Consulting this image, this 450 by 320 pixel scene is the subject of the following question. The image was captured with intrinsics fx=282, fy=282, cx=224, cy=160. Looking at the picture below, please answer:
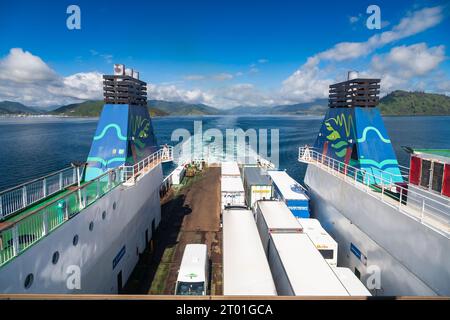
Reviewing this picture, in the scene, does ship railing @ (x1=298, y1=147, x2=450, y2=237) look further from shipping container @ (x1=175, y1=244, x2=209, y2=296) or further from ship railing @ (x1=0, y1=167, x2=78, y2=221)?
ship railing @ (x1=0, y1=167, x2=78, y2=221)

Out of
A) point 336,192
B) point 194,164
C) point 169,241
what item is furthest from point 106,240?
point 194,164

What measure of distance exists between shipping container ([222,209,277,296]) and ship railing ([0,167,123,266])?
573 cm

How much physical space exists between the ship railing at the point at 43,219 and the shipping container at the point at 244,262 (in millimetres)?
5731

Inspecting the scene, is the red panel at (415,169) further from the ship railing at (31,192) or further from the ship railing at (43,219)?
the ship railing at (31,192)

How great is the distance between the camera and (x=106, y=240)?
1206 cm

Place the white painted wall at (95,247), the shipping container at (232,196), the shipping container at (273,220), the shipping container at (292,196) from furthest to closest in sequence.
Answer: the shipping container at (232,196), the shipping container at (292,196), the shipping container at (273,220), the white painted wall at (95,247)

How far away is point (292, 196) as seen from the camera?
20.6m

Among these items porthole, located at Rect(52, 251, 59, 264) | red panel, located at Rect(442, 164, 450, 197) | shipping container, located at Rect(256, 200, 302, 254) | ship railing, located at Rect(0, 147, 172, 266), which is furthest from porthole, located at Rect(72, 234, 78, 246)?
red panel, located at Rect(442, 164, 450, 197)

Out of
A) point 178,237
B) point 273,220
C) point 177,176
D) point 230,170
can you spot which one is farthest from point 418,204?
point 177,176

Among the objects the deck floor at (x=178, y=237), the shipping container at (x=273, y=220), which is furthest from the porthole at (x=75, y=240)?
the shipping container at (x=273, y=220)

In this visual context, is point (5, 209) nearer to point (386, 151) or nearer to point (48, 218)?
point (48, 218)

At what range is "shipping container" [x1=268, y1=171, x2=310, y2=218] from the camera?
19906mm

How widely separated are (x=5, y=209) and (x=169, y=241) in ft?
33.7

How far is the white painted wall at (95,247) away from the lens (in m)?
7.44
